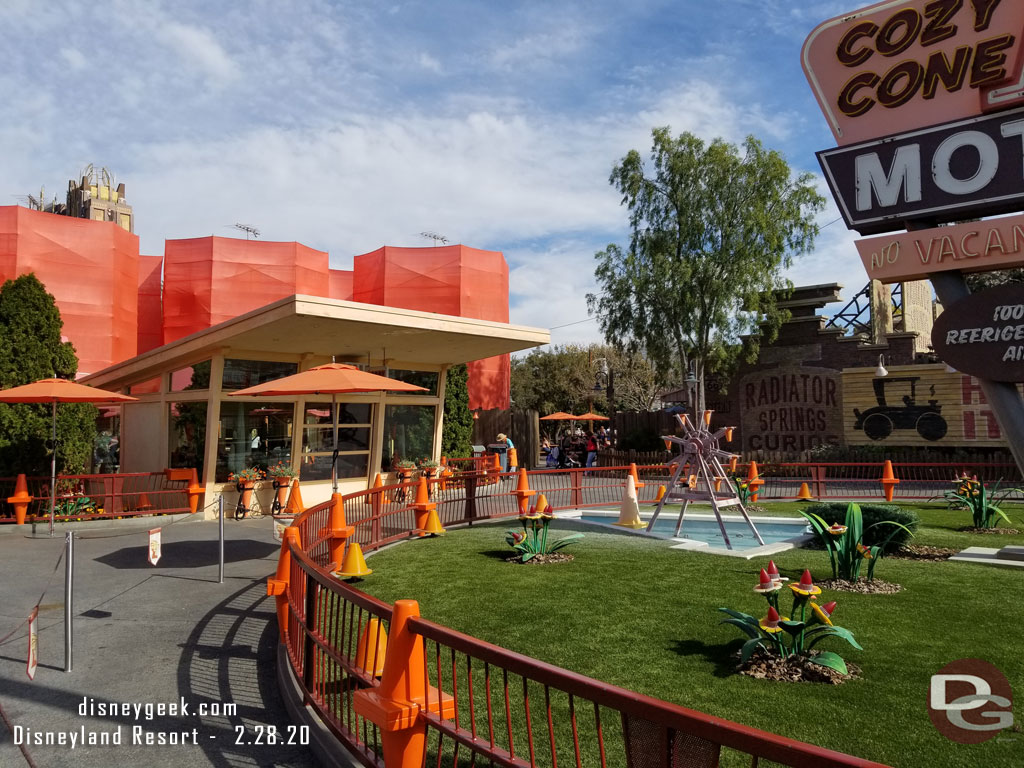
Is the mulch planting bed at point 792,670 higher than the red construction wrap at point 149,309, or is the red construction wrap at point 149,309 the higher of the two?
the red construction wrap at point 149,309

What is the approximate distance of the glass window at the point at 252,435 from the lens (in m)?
15.2

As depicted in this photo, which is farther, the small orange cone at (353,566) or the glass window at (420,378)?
the glass window at (420,378)

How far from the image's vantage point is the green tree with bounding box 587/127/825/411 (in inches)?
1058

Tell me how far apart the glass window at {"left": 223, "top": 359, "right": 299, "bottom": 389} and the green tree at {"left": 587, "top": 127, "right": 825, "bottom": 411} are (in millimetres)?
15780

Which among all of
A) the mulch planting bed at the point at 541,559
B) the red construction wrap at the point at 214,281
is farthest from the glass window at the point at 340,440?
the red construction wrap at the point at 214,281

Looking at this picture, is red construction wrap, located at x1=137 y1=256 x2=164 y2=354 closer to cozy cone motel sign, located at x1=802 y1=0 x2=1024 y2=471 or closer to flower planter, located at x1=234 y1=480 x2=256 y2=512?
flower planter, located at x1=234 y1=480 x2=256 y2=512

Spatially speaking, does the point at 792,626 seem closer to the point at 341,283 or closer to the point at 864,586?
the point at 864,586

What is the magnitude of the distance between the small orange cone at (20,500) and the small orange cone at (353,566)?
27.3 feet

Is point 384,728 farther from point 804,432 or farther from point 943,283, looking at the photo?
point 804,432

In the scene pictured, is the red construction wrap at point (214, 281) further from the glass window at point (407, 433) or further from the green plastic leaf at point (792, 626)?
the green plastic leaf at point (792, 626)

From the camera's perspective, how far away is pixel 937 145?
737 cm

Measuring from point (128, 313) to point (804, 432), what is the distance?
90.2 ft

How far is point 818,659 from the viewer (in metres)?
5.10

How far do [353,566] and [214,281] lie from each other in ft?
87.5
